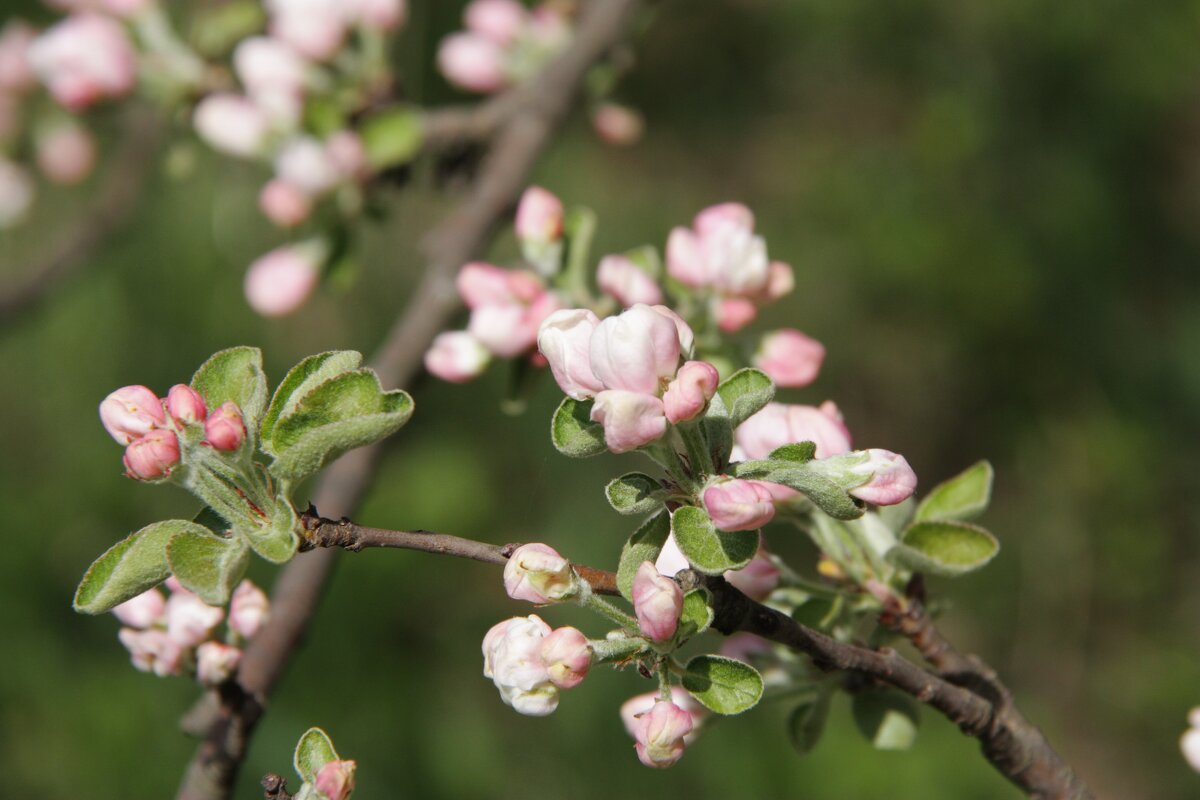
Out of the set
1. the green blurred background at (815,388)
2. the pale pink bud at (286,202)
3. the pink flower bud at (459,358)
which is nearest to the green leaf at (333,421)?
the pink flower bud at (459,358)

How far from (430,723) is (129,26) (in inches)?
53.5

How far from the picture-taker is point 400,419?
576 millimetres

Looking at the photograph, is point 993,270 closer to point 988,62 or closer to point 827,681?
point 988,62

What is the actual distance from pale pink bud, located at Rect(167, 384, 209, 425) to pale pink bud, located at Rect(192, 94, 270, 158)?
762mm

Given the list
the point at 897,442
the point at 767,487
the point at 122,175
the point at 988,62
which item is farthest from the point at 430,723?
the point at 988,62

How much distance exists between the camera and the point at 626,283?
0.90 metres

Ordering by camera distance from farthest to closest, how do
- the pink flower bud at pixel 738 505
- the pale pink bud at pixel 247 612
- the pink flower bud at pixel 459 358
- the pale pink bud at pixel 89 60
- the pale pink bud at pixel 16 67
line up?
the pale pink bud at pixel 16 67, the pale pink bud at pixel 89 60, the pink flower bud at pixel 459 358, the pale pink bud at pixel 247 612, the pink flower bud at pixel 738 505

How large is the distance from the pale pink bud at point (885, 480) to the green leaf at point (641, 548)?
10cm

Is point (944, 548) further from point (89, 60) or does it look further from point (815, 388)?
point (815, 388)

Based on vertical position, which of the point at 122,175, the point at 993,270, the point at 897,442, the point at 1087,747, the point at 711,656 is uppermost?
the point at 711,656

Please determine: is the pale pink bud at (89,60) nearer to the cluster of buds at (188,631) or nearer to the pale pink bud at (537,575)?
the cluster of buds at (188,631)

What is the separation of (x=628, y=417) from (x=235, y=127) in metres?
0.89

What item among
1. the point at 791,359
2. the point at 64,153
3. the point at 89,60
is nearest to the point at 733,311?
the point at 791,359

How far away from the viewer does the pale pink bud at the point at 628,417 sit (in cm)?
57
